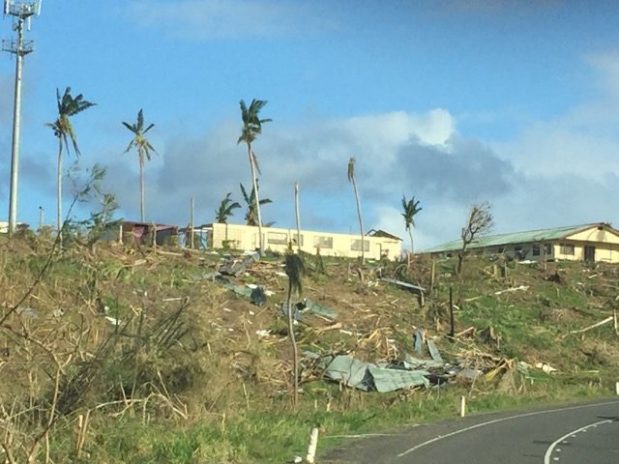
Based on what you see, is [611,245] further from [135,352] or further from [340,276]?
[135,352]

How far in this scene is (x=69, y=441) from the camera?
17.8m

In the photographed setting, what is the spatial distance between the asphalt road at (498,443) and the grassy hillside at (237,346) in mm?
1756

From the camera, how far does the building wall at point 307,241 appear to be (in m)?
77.6

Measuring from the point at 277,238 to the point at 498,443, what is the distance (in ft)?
191

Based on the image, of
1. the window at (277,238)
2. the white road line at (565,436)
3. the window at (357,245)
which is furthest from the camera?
the window at (357,245)

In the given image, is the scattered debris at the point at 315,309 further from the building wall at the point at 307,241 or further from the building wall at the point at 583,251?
the building wall at the point at 583,251

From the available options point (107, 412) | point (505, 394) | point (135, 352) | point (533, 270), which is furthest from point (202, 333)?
point (533, 270)

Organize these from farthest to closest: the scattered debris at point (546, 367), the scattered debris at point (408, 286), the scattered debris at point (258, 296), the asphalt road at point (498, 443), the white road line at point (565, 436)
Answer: the scattered debris at point (408, 286) → the scattered debris at point (546, 367) → the scattered debris at point (258, 296) → the white road line at point (565, 436) → the asphalt road at point (498, 443)

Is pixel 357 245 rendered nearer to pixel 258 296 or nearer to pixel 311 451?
pixel 258 296

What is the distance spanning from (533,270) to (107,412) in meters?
58.5

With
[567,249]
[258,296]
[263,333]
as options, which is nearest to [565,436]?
[263,333]

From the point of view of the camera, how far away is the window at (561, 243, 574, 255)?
313 feet

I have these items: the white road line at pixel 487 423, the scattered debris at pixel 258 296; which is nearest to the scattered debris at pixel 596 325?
the white road line at pixel 487 423

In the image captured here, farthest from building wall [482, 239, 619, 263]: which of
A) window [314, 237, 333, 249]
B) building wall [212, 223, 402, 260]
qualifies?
window [314, 237, 333, 249]
